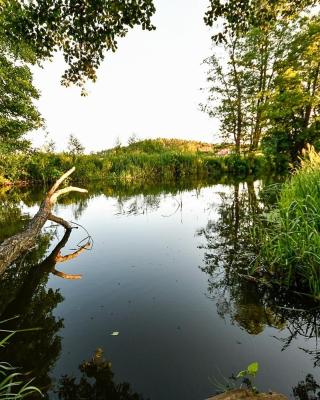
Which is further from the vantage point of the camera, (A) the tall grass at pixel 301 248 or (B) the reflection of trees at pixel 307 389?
(A) the tall grass at pixel 301 248

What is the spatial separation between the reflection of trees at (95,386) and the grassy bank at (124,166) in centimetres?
1533

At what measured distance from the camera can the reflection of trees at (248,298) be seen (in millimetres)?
2611

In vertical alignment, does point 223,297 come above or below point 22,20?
below

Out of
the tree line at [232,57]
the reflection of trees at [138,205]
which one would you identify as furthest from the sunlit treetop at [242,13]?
the reflection of trees at [138,205]

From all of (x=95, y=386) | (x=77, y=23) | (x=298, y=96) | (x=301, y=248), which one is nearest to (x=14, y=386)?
(x=95, y=386)

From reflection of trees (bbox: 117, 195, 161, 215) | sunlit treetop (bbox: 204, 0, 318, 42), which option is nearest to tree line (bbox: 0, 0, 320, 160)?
sunlit treetop (bbox: 204, 0, 318, 42)

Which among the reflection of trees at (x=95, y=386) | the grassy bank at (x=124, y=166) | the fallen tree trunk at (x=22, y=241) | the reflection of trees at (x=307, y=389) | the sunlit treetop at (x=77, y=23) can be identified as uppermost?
the sunlit treetop at (x=77, y=23)

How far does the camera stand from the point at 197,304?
10.4 ft

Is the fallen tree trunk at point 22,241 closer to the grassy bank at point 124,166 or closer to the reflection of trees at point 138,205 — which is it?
the reflection of trees at point 138,205

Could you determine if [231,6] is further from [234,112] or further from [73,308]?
[234,112]

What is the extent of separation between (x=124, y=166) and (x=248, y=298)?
19045 mm

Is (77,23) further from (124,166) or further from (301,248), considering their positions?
(124,166)

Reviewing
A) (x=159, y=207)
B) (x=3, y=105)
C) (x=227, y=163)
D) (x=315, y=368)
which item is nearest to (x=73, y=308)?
(x=315, y=368)

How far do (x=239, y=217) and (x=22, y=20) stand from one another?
6.02 meters
